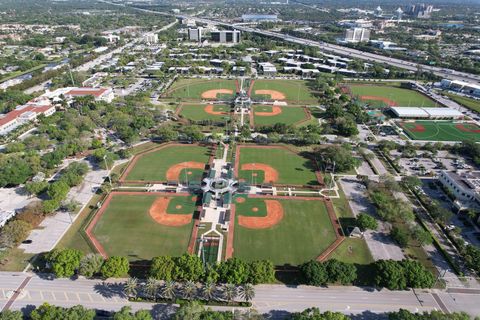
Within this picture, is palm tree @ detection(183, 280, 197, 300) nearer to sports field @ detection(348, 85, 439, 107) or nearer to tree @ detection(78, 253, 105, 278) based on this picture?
tree @ detection(78, 253, 105, 278)

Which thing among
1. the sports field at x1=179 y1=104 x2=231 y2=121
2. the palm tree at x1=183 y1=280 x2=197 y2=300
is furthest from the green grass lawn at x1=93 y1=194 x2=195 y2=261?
the sports field at x1=179 y1=104 x2=231 y2=121

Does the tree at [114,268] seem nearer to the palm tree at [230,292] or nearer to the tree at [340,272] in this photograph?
the palm tree at [230,292]

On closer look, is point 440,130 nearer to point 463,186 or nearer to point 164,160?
point 463,186

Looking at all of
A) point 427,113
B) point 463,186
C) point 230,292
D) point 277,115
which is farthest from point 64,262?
point 427,113

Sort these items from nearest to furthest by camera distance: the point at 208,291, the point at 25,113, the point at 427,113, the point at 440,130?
the point at 208,291 → the point at 440,130 → the point at 25,113 → the point at 427,113

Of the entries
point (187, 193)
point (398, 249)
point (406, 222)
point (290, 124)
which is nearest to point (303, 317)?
point (398, 249)

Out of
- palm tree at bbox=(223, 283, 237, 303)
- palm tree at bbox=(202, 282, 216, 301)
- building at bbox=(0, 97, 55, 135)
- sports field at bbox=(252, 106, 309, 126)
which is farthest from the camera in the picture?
sports field at bbox=(252, 106, 309, 126)
